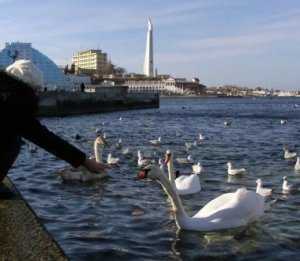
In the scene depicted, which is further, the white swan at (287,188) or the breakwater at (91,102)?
the breakwater at (91,102)

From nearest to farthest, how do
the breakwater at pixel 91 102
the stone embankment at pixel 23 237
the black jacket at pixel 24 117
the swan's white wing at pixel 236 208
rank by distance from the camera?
1. the black jacket at pixel 24 117
2. the stone embankment at pixel 23 237
3. the swan's white wing at pixel 236 208
4. the breakwater at pixel 91 102

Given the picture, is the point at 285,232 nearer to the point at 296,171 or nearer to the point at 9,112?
the point at 9,112

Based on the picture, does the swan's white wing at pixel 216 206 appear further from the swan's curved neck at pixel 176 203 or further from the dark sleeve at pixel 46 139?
the dark sleeve at pixel 46 139

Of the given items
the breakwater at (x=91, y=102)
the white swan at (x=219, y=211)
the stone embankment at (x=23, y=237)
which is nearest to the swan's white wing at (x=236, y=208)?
the white swan at (x=219, y=211)

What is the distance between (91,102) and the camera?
239ft

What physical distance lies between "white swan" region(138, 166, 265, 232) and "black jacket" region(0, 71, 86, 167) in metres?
6.24

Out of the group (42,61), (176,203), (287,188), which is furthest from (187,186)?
(42,61)

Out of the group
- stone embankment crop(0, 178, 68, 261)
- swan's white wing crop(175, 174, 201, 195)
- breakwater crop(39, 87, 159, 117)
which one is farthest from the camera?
breakwater crop(39, 87, 159, 117)

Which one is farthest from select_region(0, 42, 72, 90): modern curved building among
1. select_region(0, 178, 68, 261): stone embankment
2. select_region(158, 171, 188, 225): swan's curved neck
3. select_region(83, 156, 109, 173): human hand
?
select_region(83, 156, 109, 173): human hand

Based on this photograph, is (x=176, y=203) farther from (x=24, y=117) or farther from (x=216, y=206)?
(x=24, y=117)

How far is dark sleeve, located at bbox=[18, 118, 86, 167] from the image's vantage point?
14.5 feet

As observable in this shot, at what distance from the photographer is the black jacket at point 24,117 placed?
4.34 m

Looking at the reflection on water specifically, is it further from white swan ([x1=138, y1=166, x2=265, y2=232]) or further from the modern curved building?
the modern curved building

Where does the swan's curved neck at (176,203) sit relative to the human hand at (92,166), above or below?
below
